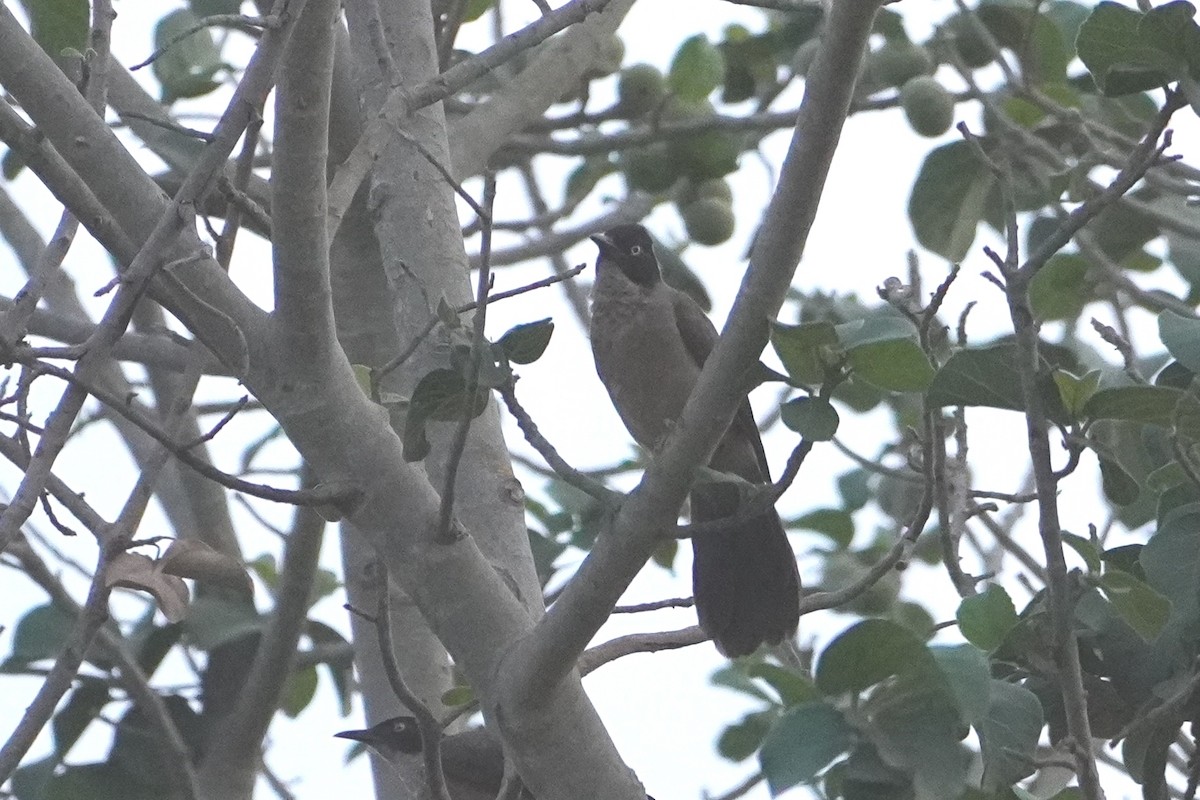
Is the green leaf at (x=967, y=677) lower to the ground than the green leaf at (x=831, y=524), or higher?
lower

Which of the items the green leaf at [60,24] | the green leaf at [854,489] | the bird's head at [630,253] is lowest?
the green leaf at [854,489]

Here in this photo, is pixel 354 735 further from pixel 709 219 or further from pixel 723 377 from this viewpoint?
pixel 723 377

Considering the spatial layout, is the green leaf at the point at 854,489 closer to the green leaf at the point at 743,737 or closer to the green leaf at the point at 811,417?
the green leaf at the point at 743,737

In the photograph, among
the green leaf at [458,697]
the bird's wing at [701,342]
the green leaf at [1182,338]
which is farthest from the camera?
the bird's wing at [701,342]

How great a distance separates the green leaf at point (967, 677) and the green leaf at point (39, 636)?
275cm

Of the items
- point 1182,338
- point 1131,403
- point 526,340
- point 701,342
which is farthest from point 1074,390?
point 701,342

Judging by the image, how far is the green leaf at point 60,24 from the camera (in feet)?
10.1

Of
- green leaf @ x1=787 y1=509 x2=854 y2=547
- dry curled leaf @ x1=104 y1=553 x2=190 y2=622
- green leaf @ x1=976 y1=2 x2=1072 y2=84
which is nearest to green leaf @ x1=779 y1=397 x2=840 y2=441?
dry curled leaf @ x1=104 y1=553 x2=190 y2=622

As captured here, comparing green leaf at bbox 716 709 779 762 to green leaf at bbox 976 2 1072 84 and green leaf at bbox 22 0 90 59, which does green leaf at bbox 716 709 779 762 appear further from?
green leaf at bbox 976 2 1072 84

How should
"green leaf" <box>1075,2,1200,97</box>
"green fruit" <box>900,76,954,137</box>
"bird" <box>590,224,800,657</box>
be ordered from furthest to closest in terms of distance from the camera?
1. "green fruit" <box>900,76,954,137</box>
2. "bird" <box>590,224,800,657</box>
3. "green leaf" <box>1075,2,1200,97</box>

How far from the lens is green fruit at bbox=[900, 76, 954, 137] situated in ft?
14.7

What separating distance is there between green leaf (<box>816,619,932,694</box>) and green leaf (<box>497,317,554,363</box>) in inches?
22.7

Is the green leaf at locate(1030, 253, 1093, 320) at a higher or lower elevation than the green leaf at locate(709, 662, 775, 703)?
higher

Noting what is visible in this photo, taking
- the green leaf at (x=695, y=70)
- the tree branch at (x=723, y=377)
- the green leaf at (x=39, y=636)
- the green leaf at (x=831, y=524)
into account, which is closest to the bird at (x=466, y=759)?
the green leaf at (x=39, y=636)
